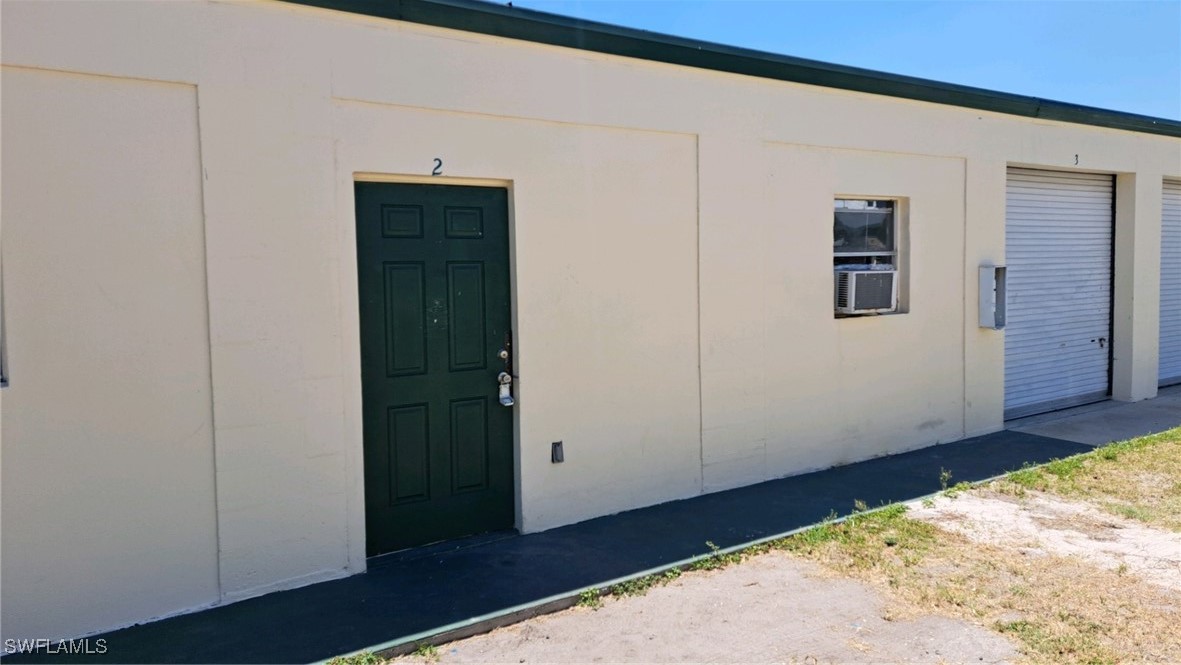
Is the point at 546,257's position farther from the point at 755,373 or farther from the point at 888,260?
the point at 888,260

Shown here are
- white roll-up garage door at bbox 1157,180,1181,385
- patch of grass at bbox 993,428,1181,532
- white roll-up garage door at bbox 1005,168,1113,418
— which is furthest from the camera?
white roll-up garage door at bbox 1157,180,1181,385

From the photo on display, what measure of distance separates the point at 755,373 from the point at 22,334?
497 cm

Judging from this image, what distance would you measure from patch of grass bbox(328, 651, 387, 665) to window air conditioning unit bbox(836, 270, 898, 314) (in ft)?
16.7

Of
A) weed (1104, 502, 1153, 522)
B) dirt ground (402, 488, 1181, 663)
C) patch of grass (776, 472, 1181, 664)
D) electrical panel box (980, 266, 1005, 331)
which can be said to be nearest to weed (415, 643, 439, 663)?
dirt ground (402, 488, 1181, 663)

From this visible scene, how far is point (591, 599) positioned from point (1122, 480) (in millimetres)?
4975

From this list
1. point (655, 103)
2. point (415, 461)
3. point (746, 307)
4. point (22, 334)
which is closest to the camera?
point (22, 334)

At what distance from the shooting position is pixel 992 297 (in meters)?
8.40

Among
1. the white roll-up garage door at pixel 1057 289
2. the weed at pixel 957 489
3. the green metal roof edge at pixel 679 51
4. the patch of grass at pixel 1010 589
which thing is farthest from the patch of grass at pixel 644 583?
the white roll-up garage door at pixel 1057 289

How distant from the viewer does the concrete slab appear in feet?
27.8

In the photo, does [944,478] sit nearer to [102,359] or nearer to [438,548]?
[438,548]

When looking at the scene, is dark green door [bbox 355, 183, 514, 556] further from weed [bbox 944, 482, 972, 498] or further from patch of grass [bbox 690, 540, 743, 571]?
weed [bbox 944, 482, 972, 498]

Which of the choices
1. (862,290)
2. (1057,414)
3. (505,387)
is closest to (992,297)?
(862,290)

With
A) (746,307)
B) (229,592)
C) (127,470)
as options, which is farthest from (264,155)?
(746,307)

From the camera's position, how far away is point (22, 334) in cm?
392
